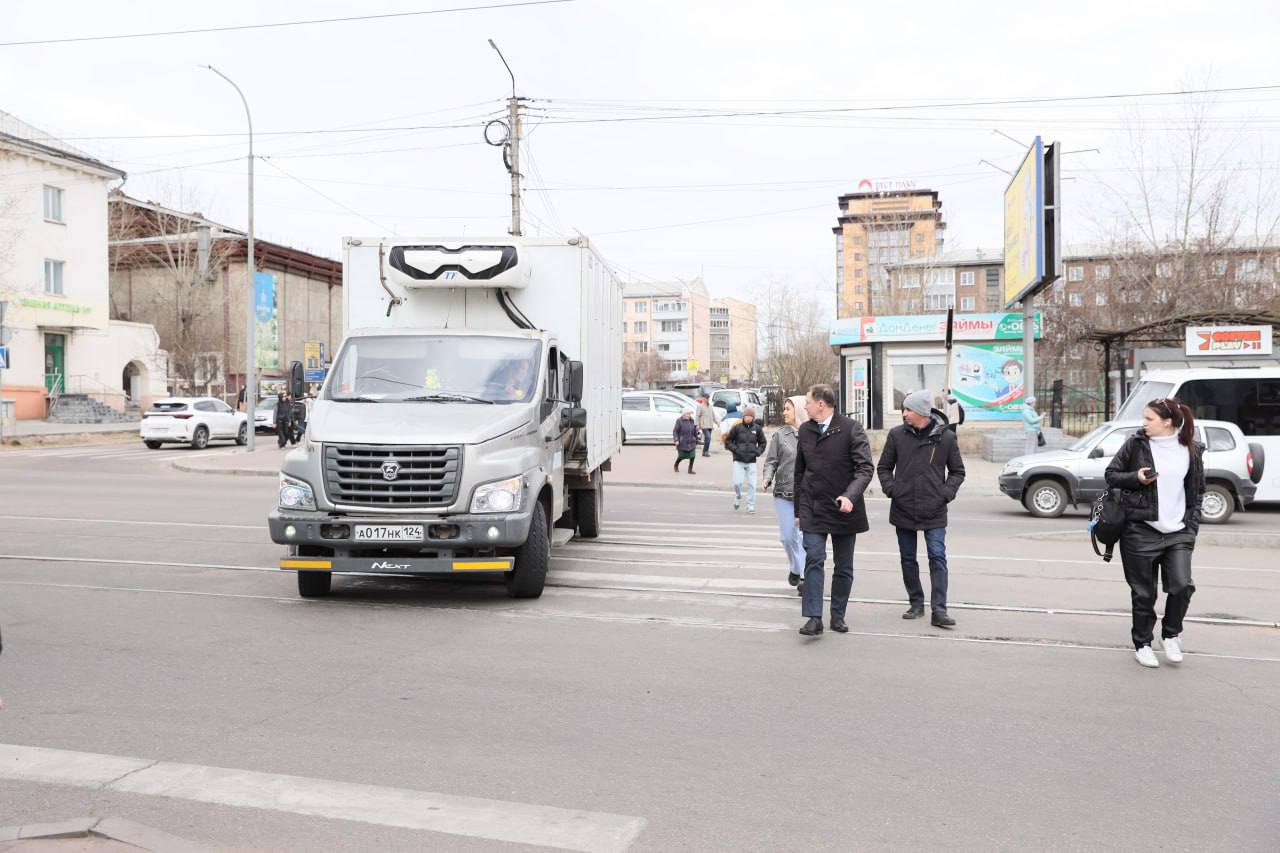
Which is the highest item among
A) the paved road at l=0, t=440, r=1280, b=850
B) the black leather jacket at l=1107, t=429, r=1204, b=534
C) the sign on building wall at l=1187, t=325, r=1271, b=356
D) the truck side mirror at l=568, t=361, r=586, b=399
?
the sign on building wall at l=1187, t=325, r=1271, b=356

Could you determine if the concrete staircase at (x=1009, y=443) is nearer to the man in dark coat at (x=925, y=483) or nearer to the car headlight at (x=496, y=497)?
the man in dark coat at (x=925, y=483)

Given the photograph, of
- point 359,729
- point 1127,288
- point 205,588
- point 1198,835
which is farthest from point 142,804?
point 1127,288

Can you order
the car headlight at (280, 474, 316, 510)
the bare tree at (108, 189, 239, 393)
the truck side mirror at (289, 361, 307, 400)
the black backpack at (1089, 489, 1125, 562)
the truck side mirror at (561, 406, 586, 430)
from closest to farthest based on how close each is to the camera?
the black backpack at (1089, 489, 1125, 562) → the car headlight at (280, 474, 316, 510) → the truck side mirror at (561, 406, 586, 430) → the truck side mirror at (289, 361, 307, 400) → the bare tree at (108, 189, 239, 393)

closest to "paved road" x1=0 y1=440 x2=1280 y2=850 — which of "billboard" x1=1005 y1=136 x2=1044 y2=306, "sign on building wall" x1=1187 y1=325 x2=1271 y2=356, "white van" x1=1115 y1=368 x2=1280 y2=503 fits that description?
"white van" x1=1115 y1=368 x2=1280 y2=503

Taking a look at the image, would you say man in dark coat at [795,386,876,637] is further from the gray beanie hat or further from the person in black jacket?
the person in black jacket

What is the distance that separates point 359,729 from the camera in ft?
18.4

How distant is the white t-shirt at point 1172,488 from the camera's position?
7160 millimetres

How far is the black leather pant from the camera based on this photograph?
7.16 metres

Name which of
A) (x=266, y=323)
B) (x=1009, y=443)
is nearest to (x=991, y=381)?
(x=1009, y=443)

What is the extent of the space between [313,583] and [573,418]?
272cm

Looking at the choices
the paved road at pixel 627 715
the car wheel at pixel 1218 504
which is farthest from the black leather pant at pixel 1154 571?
the car wheel at pixel 1218 504

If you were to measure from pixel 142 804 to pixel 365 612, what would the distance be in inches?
170

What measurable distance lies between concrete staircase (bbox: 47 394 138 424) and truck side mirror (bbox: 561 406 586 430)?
42110 millimetres

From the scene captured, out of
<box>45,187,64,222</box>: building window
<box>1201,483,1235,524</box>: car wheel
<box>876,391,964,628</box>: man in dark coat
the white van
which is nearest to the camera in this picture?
<box>876,391,964,628</box>: man in dark coat
